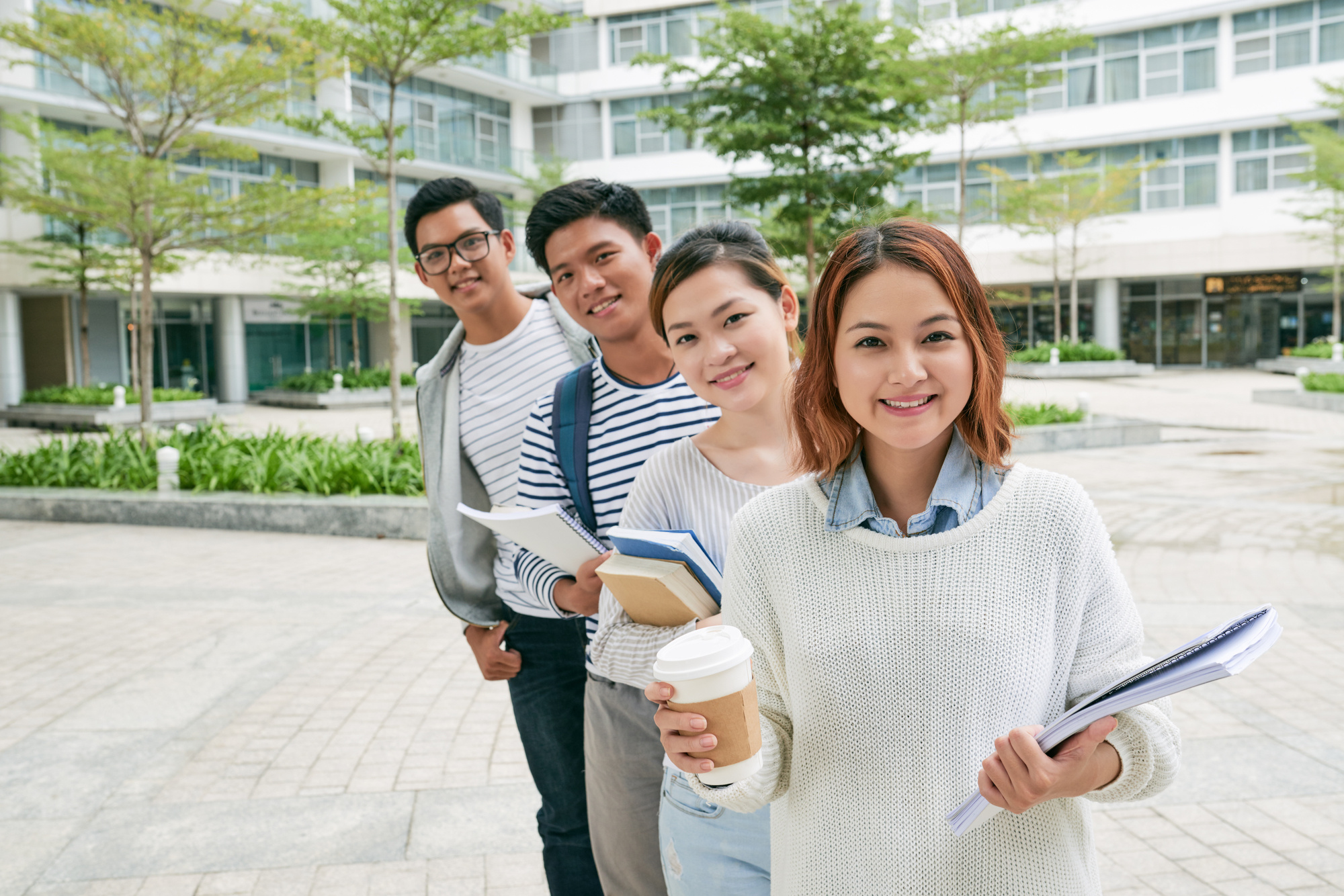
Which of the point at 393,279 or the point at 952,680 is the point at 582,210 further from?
the point at 393,279

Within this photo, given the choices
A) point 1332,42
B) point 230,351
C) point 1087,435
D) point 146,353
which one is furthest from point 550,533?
point 1332,42

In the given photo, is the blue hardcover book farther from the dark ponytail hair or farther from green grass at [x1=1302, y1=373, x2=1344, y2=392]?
green grass at [x1=1302, y1=373, x2=1344, y2=392]

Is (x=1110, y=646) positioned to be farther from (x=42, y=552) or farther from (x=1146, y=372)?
(x=1146, y=372)

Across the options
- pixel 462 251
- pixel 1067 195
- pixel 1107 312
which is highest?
pixel 1067 195

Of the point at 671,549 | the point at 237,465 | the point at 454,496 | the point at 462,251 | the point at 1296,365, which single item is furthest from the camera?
the point at 1296,365

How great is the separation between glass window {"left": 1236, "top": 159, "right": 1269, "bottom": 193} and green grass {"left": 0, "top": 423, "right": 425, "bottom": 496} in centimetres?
3180

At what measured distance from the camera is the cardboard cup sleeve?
53.7 inches

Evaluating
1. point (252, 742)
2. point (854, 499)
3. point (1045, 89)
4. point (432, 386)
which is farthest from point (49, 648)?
point (1045, 89)

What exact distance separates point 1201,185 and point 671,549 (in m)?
37.9

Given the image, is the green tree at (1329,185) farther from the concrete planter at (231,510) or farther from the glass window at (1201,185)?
the concrete planter at (231,510)

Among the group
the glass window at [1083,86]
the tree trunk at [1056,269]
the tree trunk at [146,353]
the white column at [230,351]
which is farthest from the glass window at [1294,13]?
the white column at [230,351]

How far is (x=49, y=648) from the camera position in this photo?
6.15 meters

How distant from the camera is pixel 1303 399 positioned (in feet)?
67.9

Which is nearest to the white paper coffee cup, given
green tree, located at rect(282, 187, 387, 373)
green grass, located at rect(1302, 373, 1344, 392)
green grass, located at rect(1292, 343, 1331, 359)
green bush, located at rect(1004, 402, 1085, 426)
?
green bush, located at rect(1004, 402, 1085, 426)
